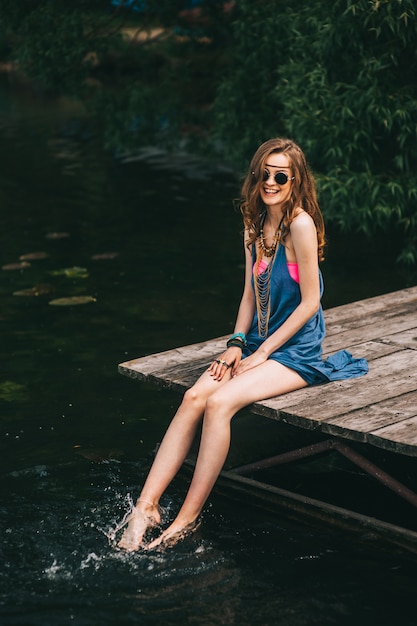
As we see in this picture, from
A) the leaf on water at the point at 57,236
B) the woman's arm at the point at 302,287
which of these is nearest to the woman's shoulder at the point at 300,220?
the woman's arm at the point at 302,287

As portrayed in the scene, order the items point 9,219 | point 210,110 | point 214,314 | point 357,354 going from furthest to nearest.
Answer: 1. point 210,110
2. point 9,219
3. point 214,314
4. point 357,354

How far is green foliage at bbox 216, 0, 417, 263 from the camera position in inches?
377

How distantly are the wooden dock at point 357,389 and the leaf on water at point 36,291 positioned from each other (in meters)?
3.56

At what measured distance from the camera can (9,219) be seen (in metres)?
12.5

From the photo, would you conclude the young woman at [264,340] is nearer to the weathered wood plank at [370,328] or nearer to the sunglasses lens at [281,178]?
the sunglasses lens at [281,178]

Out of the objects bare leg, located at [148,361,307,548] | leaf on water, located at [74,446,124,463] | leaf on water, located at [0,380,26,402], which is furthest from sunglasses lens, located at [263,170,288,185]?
leaf on water, located at [0,380,26,402]

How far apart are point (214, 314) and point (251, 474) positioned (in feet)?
9.18

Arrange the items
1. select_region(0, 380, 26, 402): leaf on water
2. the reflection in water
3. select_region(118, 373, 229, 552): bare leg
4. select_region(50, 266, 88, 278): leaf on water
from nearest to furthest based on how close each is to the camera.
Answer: the reflection in water → select_region(118, 373, 229, 552): bare leg → select_region(0, 380, 26, 402): leaf on water → select_region(50, 266, 88, 278): leaf on water

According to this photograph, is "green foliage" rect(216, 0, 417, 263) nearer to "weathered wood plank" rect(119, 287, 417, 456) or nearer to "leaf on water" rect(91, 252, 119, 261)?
"leaf on water" rect(91, 252, 119, 261)

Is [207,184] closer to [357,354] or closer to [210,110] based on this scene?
[210,110]

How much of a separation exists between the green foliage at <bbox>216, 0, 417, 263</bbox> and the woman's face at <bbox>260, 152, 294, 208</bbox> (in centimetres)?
440

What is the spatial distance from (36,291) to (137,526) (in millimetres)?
4792

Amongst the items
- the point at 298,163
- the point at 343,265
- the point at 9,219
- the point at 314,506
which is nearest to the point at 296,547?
the point at 314,506

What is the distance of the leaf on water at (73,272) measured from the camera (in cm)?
990
